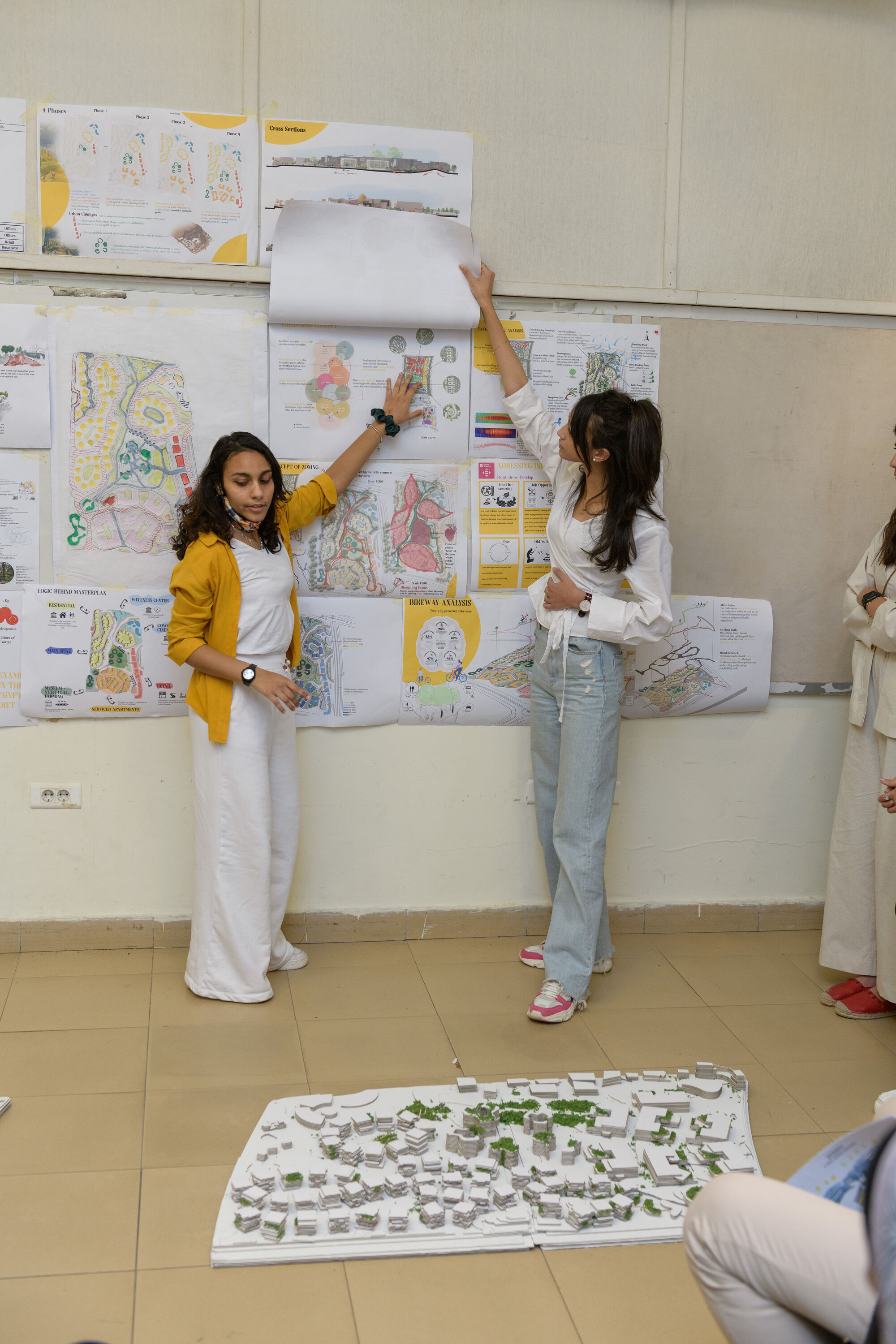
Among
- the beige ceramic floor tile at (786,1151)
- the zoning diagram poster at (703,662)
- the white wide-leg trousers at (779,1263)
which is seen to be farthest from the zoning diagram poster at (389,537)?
the white wide-leg trousers at (779,1263)

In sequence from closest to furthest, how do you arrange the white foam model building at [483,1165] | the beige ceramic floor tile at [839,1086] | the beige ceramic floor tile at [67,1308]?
1. the beige ceramic floor tile at [67,1308]
2. the white foam model building at [483,1165]
3. the beige ceramic floor tile at [839,1086]

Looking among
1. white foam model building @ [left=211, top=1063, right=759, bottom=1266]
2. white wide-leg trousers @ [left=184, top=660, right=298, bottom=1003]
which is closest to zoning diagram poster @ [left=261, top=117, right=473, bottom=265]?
white wide-leg trousers @ [left=184, top=660, right=298, bottom=1003]

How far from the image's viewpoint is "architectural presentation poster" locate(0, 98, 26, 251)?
296cm

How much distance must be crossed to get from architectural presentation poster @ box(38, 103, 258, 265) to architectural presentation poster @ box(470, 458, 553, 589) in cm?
98

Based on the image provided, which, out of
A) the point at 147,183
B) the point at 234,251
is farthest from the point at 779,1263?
the point at 147,183

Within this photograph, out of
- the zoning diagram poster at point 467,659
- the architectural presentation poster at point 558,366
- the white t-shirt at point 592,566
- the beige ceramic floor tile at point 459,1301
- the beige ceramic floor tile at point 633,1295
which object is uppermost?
the architectural presentation poster at point 558,366

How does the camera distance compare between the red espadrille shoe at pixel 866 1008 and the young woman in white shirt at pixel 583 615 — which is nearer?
the young woman in white shirt at pixel 583 615

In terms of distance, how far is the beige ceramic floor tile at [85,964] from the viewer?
10.4 feet

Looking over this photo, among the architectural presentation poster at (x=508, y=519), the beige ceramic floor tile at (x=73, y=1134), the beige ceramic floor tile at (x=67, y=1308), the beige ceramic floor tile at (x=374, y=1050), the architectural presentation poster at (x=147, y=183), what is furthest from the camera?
the architectural presentation poster at (x=508, y=519)

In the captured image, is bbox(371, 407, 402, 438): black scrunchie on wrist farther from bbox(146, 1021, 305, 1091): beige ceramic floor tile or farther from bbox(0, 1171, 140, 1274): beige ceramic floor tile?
bbox(0, 1171, 140, 1274): beige ceramic floor tile

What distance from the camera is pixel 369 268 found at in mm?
3115

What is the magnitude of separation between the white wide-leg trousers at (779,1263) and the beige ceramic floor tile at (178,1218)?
1012 mm

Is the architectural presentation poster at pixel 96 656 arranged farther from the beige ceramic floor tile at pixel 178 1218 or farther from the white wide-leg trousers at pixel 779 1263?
the white wide-leg trousers at pixel 779 1263

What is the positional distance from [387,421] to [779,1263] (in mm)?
2429
